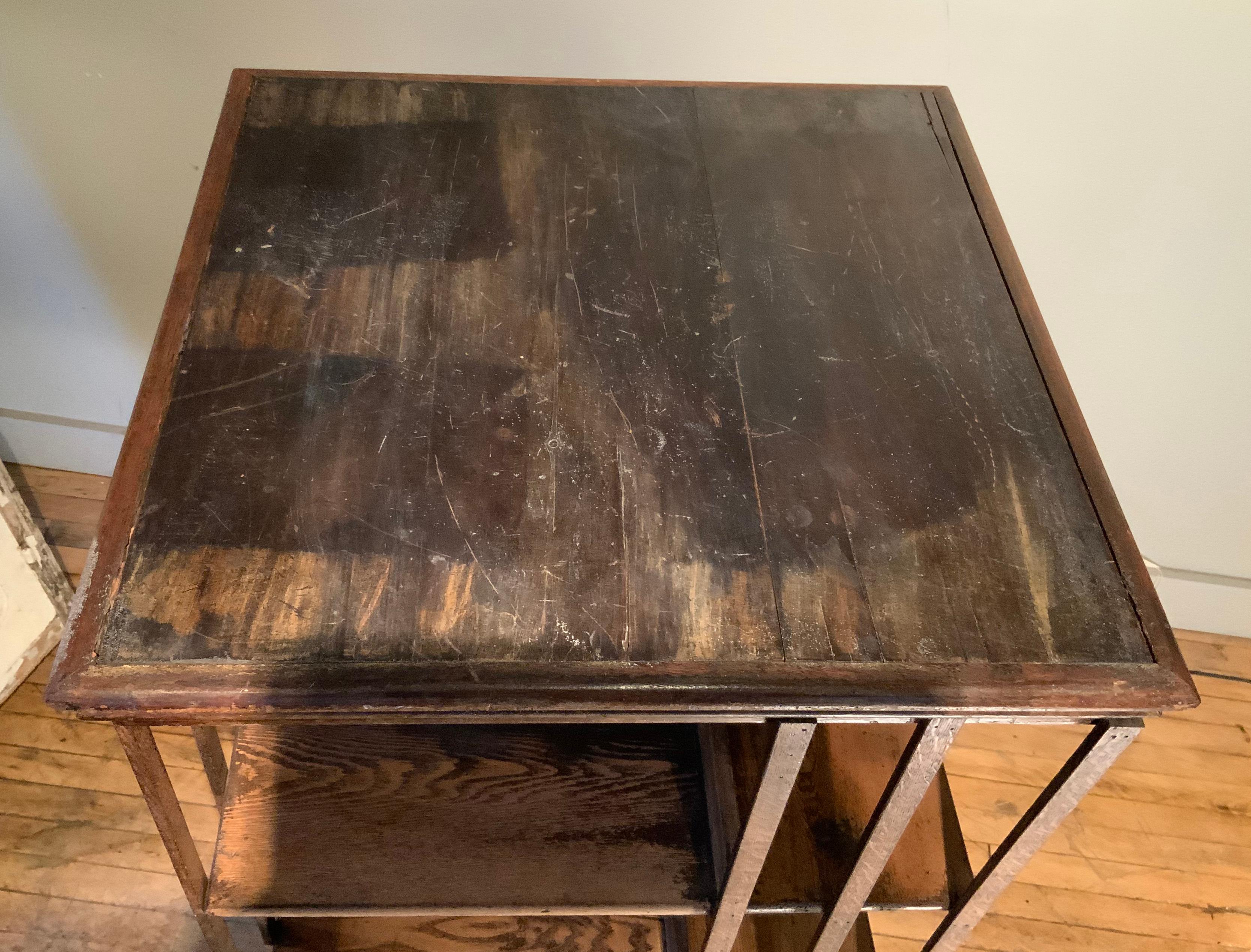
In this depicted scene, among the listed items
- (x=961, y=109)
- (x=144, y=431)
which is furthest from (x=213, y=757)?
(x=961, y=109)

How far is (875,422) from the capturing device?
0.81 metres

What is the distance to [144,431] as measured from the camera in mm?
752

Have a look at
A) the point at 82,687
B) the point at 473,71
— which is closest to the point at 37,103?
the point at 473,71

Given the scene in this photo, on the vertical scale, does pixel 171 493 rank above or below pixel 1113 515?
below

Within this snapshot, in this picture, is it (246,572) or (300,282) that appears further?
(300,282)

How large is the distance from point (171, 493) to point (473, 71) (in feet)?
2.70

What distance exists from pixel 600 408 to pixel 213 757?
73 cm

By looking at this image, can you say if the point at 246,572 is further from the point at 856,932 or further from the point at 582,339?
the point at 856,932

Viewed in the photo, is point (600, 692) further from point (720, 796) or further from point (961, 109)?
point (961, 109)

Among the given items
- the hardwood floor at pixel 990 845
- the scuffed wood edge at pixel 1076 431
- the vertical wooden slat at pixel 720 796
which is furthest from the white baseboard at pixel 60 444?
the scuffed wood edge at pixel 1076 431

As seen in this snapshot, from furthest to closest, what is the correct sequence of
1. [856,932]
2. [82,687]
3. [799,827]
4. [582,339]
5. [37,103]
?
[37,103]
[856,932]
[799,827]
[582,339]
[82,687]

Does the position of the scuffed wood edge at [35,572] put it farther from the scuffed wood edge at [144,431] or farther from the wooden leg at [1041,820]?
the wooden leg at [1041,820]

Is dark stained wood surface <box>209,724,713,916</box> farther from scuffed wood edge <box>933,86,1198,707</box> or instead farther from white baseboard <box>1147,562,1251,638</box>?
white baseboard <box>1147,562,1251,638</box>

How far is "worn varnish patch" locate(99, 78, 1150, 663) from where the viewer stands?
2.25 feet
